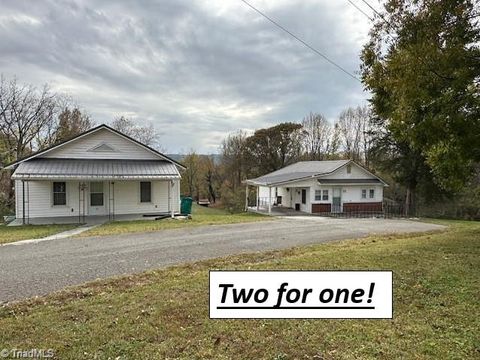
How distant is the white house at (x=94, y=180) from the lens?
57.2ft

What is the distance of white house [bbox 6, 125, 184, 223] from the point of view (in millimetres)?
17438

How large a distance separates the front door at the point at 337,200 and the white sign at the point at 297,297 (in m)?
25.8

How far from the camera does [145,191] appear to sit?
2002 cm

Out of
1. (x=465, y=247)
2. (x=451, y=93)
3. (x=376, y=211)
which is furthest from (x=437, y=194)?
(x=451, y=93)

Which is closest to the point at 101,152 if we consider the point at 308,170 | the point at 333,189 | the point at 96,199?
the point at 96,199

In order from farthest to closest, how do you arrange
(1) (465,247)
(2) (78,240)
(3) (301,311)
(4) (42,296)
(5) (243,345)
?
(2) (78,240) < (1) (465,247) < (4) (42,296) < (3) (301,311) < (5) (243,345)

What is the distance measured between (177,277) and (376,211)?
2753 cm

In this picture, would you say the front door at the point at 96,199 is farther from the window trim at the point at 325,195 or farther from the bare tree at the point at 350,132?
the bare tree at the point at 350,132

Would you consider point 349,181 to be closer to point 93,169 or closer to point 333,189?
point 333,189

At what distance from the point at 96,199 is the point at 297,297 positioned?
17415 mm

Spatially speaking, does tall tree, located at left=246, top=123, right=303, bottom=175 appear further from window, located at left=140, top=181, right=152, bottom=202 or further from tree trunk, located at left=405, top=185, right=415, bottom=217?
window, located at left=140, top=181, right=152, bottom=202

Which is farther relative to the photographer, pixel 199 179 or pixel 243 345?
pixel 199 179

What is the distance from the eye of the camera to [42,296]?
508cm

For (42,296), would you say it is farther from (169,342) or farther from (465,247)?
(465,247)
